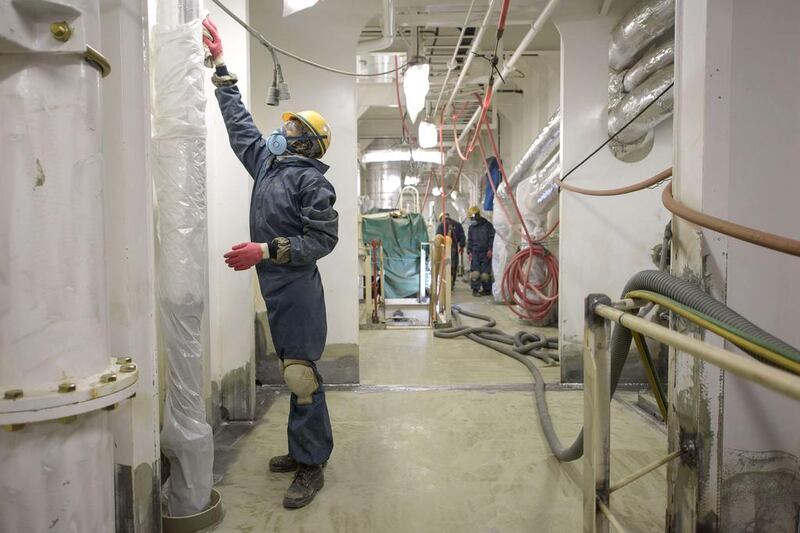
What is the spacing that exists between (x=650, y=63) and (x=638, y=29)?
0.66 feet

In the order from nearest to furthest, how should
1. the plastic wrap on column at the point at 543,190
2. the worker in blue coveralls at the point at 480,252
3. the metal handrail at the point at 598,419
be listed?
the metal handrail at the point at 598,419, the plastic wrap on column at the point at 543,190, the worker in blue coveralls at the point at 480,252

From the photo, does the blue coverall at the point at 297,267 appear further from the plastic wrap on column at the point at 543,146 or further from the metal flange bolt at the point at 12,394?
the plastic wrap on column at the point at 543,146

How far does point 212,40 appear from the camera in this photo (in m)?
1.62

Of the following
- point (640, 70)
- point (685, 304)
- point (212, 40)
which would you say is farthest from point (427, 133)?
point (685, 304)

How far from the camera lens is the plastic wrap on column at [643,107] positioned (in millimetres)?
2443

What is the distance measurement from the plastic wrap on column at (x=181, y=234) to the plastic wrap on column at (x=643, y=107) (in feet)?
7.75

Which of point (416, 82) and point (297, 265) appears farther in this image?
point (416, 82)

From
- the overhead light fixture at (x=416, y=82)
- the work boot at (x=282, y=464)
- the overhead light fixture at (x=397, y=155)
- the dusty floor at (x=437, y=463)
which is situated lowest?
the dusty floor at (x=437, y=463)

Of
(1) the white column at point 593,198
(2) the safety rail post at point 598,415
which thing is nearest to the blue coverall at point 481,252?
(1) the white column at point 593,198

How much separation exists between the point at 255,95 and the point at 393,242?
12.1 feet

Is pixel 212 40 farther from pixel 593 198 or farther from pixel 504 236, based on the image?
pixel 504 236

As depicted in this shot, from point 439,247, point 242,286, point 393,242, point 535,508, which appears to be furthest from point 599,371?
point 393,242

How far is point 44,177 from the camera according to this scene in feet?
2.14

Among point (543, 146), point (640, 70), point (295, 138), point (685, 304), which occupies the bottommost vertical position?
point (685, 304)
